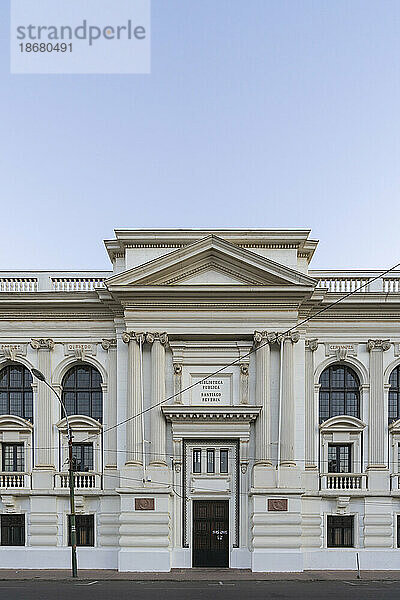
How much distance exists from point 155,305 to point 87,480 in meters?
8.52

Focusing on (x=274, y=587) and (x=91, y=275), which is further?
(x=91, y=275)

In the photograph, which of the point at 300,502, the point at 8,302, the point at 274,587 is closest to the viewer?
the point at 274,587

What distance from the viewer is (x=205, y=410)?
3578cm

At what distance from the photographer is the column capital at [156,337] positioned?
119ft

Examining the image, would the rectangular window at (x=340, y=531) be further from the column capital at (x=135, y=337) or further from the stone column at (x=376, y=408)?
the column capital at (x=135, y=337)

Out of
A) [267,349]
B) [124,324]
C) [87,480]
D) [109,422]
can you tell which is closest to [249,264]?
[267,349]

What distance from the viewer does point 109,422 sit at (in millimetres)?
37188

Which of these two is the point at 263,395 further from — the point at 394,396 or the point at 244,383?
the point at 394,396

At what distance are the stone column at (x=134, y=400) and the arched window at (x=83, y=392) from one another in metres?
2.23

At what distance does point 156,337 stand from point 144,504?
7250 mm

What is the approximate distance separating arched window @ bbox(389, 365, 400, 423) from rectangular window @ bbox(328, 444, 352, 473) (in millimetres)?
2507

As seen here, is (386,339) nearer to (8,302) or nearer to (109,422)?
(109,422)

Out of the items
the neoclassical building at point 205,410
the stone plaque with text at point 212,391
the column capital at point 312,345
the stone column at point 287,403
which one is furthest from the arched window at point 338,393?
the stone plaque with text at point 212,391

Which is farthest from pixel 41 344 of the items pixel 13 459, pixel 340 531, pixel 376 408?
pixel 340 531
